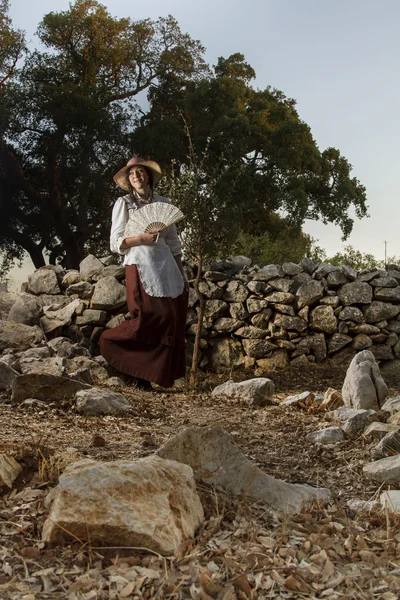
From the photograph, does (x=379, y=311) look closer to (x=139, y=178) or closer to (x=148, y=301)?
(x=148, y=301)

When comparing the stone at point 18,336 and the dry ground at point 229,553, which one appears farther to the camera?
the stone at point 18,336

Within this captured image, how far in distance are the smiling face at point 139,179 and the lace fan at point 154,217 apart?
1.04 ft

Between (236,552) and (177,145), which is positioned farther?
(177,145)

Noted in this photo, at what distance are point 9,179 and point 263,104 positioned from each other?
310 inches

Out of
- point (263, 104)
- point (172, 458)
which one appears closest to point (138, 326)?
point (172, 458)

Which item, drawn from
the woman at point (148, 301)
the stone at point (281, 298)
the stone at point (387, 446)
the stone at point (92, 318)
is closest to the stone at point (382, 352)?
the stone at point (281, 298)

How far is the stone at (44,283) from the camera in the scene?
10.6m

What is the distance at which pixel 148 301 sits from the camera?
7344 millimetres

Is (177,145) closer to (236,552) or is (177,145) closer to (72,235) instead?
(72,235)

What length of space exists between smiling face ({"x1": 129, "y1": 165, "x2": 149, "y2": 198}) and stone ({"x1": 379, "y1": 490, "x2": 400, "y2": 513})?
4886 mm

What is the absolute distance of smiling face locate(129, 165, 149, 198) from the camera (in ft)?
24.5

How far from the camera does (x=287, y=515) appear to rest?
116 inches

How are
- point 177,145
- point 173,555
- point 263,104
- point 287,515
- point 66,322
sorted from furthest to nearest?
point 263,104 → point 177,145 → point 66,322 → point 287,515 → point 173,555

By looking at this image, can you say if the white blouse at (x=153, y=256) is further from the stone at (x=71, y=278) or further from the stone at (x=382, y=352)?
the stone at (x=382, y=352)
